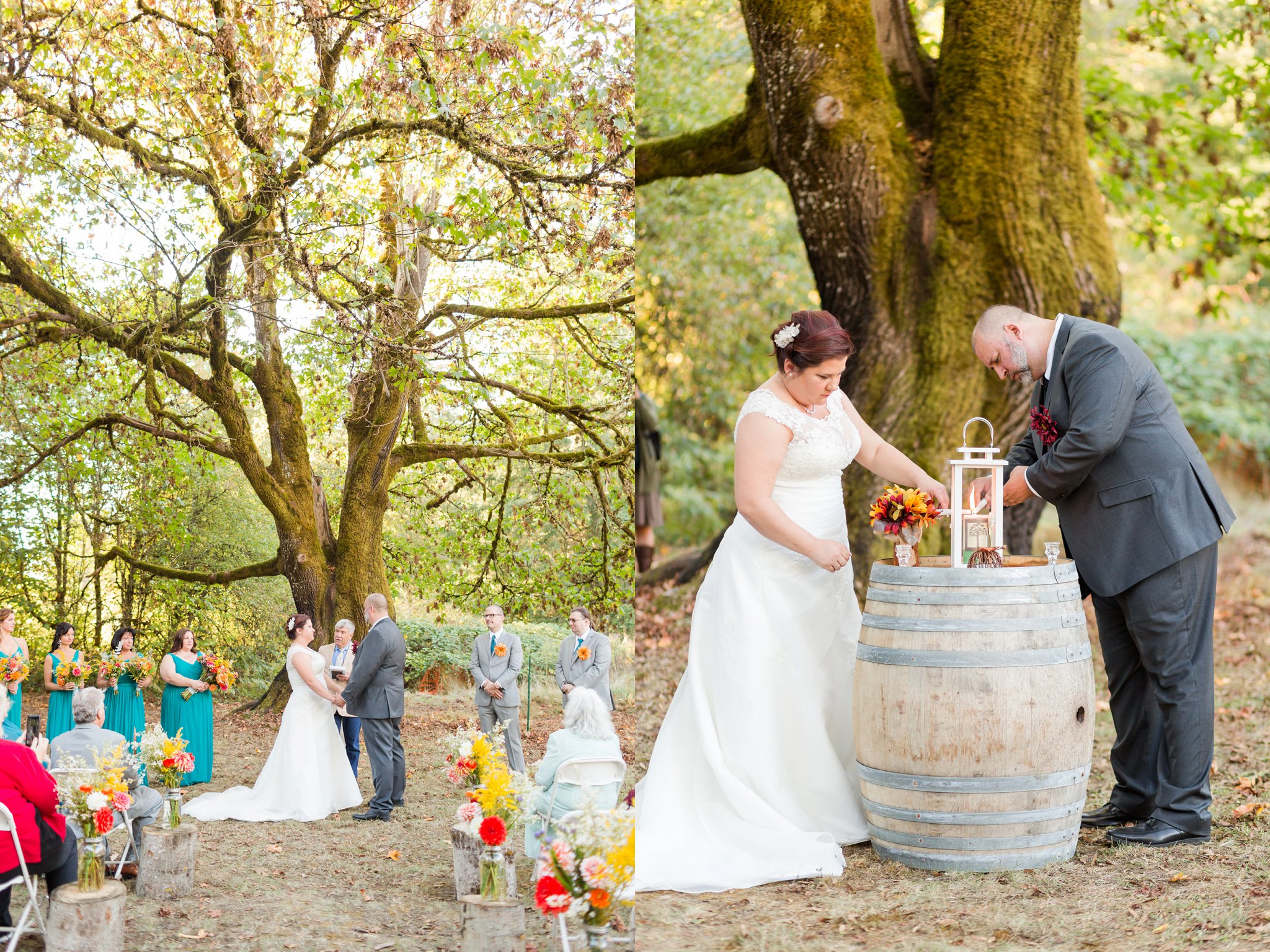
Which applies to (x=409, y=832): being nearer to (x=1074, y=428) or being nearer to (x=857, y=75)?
(x=1074, y=428)

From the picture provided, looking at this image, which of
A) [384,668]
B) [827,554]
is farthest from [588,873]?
[384,668]

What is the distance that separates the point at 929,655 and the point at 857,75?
3988mm

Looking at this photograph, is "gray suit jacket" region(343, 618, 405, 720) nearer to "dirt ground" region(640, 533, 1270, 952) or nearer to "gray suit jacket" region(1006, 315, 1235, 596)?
"dirt ground" region(640, 533, 1270, 952)

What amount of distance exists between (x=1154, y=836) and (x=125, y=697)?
152 inches

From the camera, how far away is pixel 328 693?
13.3ft

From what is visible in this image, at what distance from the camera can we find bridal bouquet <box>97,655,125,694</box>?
410cm

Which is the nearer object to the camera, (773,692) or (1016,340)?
(773,692)

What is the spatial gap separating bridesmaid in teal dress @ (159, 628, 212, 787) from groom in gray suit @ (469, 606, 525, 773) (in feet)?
3.40

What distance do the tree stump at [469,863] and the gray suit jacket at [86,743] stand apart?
123 cm

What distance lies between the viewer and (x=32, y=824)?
339 cm

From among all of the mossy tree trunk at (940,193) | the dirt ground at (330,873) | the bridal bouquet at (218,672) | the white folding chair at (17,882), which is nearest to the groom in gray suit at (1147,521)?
the dirt ground at (330,873)

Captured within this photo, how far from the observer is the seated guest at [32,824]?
11.0 ft

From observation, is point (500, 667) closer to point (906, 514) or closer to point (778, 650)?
point (778, 650)

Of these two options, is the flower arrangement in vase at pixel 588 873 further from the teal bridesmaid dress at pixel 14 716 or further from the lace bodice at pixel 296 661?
the teal bridesmaid dress at pixel 14 716
